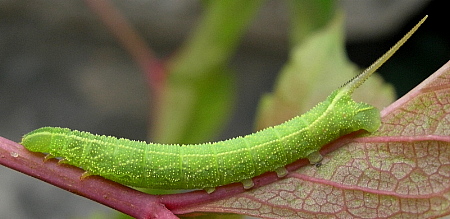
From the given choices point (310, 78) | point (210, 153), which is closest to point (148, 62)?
point (310, 78)

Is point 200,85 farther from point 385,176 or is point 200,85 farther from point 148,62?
point 385,176

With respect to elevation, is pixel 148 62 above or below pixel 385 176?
above

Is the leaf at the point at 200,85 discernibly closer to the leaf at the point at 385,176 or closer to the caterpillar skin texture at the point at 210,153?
the caterpillar skin texture at the point at 210,153

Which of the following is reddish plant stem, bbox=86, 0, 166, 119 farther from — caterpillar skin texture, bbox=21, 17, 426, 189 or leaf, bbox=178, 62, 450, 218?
leaf, bbox=178, 62, 450, 218

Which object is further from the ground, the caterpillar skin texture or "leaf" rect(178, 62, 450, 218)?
the caterpillar skin texture

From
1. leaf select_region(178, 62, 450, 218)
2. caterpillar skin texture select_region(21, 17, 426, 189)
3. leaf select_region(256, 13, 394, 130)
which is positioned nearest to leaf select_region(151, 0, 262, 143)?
leaf select_region(256, 13, 394, 130)
